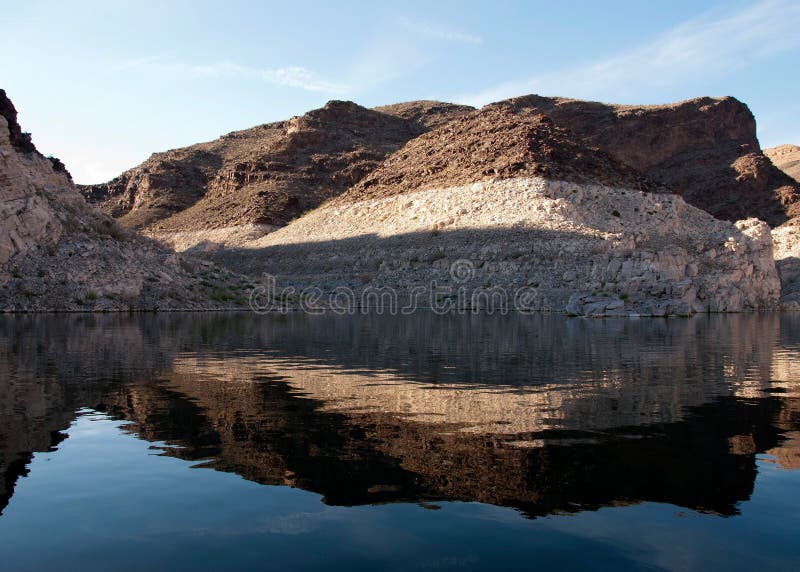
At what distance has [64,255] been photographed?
37.6 metres

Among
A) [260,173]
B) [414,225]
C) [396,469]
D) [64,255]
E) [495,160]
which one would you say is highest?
[260,173]

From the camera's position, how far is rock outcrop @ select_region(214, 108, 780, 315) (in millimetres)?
51531

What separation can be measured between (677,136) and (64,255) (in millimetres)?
132924

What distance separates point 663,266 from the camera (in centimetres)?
5019

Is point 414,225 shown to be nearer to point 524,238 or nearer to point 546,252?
point 524,238

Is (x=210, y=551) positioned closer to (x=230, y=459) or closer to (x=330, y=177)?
(x=230, y=459)

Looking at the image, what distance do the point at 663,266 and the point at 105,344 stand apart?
39959 mm

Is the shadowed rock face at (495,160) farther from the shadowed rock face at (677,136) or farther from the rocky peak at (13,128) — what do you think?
the shadowed rock face at (677,136)

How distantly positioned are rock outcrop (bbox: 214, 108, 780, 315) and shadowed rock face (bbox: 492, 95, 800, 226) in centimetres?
5823

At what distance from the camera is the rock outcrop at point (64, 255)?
36125 millimetres

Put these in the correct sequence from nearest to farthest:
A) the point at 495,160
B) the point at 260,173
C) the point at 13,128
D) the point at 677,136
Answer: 1. the point at 13,128
2. the point at 495,160
3. the point at 260,173
4. the point at 677,136

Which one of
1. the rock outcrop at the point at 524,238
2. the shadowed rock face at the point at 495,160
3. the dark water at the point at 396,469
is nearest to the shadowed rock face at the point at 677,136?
the shadowed rock face at the point at 495,160

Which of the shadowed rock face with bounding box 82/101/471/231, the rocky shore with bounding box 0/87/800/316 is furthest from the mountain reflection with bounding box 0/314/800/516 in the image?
the shadowed rock face with bounding box 82/101/471/231

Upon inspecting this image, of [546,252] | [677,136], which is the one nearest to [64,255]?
[546,252]
